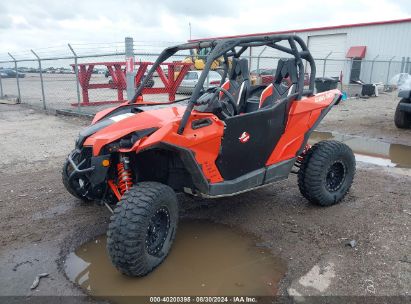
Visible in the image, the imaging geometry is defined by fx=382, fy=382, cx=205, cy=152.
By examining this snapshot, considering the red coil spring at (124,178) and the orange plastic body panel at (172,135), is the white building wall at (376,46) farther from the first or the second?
the red coil spring at (124,178)

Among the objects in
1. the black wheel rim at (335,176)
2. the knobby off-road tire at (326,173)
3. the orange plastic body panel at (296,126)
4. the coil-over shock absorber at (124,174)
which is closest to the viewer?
the coil-over shock absorber at (124,174)

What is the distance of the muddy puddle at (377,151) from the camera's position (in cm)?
620

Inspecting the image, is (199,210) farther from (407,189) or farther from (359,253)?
(407,189)

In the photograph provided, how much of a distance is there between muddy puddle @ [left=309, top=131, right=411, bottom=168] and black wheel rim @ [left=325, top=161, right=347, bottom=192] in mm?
2026

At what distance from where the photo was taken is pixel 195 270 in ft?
10.2

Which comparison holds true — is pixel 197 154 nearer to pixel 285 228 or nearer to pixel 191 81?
pixel 285 228

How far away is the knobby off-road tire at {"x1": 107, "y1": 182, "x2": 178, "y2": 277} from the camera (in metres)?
2.81

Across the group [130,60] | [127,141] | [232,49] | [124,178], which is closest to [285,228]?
[124,178]

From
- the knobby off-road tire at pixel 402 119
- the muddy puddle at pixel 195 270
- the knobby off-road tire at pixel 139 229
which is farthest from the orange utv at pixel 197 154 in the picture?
the knobby off-road tire at pixel 402 119

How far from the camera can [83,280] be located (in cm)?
300

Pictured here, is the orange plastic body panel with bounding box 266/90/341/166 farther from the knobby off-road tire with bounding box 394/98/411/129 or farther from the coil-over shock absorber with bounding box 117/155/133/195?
the knobby off-road tire with bounding box 394/98/411/129

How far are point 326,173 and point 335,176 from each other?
31 cm

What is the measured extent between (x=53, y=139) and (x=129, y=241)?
577 cm

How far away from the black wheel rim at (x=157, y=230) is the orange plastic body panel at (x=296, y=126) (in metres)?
1.29
